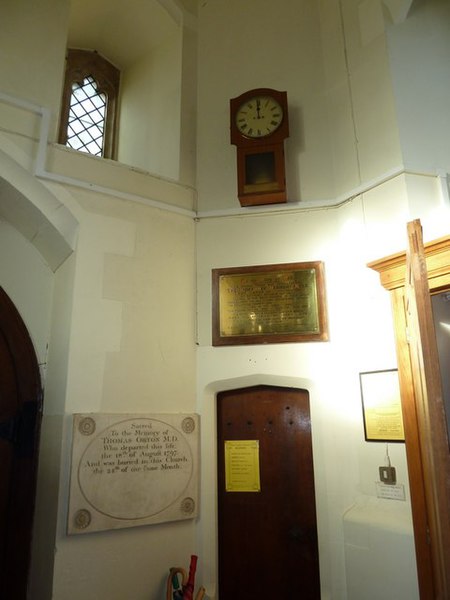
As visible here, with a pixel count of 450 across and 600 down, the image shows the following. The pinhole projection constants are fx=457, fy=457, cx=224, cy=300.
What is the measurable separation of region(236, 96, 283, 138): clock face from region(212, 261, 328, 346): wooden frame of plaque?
95 centimetres

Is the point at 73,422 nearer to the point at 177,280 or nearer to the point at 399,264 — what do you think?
the point at 177,280

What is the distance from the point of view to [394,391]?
255cm

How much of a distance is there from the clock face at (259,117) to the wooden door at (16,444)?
1954 millimetres

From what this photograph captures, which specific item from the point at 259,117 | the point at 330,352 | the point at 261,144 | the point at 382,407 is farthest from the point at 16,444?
the point at 259,117

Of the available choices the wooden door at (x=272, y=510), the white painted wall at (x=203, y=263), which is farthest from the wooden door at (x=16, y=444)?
the wooden door at (x=272, y=510)

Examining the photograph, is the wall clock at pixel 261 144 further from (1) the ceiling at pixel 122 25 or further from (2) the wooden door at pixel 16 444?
(2) the wooden door at pixel 16 444

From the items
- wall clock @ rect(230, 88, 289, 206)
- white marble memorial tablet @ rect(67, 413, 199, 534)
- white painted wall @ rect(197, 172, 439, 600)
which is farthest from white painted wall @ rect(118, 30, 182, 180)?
white marble memorial tablet @ rect(67, 413, 199, 534)

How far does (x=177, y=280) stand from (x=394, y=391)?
59.5 inches

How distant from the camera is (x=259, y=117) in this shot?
3.19 m

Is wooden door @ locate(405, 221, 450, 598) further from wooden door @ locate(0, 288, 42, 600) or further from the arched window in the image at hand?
the arched window

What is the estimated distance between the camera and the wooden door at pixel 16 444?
254 cm

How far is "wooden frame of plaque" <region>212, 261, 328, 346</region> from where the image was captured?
115 inches

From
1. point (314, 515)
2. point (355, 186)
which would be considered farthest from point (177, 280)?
point (314, 515)

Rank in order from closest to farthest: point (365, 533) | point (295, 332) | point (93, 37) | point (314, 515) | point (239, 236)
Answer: point (365, 533)
point (314, 515)
point (295, 332)
point (239, 236)
point (93, 37)
